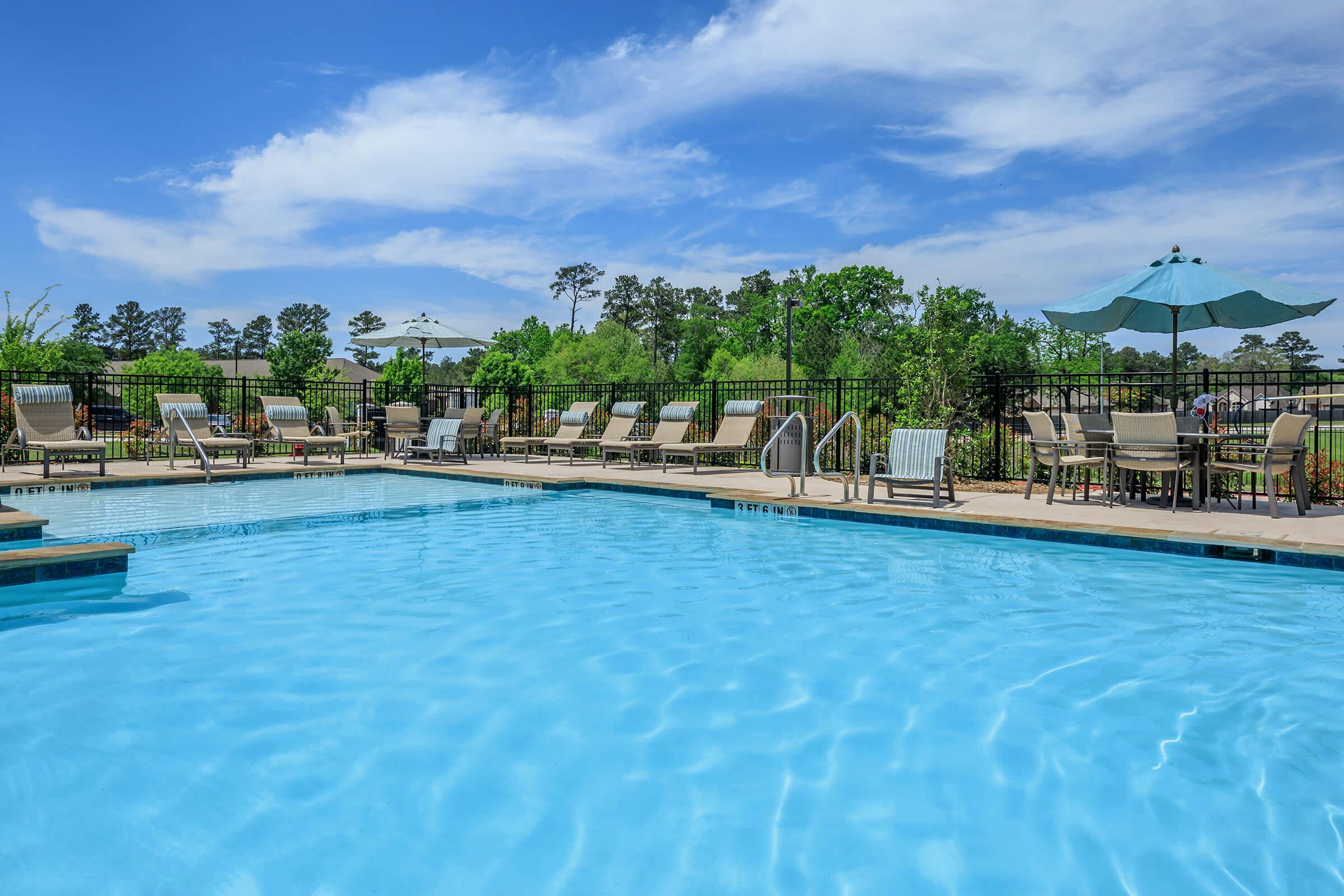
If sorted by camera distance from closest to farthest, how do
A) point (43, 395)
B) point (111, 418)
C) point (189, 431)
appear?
point (43, 395) → point (189, 431) → point (111, 418)

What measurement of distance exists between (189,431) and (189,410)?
3.86ft

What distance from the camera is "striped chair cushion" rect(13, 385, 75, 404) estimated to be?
10.7 meters

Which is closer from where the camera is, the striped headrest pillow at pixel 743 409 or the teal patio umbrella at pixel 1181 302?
the teal patio umbrella at pixel 1181 302

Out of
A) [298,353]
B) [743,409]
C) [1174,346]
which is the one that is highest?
[298,353]

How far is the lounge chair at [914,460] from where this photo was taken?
26.3 feet

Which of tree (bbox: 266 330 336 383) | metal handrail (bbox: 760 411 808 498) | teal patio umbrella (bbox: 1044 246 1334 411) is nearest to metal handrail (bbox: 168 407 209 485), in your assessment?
metal handrail (bbox: 760 411 808 498)

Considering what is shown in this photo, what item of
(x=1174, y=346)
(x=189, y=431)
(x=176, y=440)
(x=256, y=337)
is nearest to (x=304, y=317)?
(x=256, y=337)

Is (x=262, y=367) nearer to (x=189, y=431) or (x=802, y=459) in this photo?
(x=189, y=431)

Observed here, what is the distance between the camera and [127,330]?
98.9 metres

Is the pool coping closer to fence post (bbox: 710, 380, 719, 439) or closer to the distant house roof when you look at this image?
fence post (bbox: 710, 380, 719, 439)

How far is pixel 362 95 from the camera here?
14305mm

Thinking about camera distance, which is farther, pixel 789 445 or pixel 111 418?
pixel 111 418

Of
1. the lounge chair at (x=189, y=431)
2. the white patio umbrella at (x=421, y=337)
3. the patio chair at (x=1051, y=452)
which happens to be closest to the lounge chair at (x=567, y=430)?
the white patio umbrella at (x=421, y=337)

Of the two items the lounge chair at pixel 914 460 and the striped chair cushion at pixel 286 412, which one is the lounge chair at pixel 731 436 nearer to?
the lounge chair at pixel 914 460
